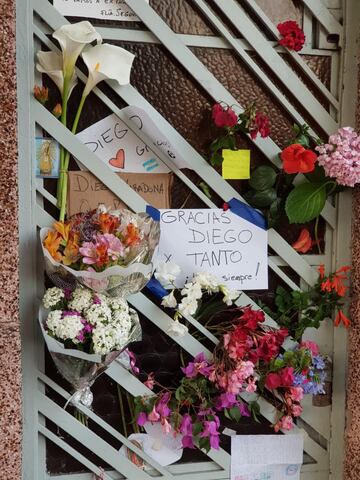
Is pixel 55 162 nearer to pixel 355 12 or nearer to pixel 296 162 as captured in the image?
pixel 296 162

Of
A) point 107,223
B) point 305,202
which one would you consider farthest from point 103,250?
point 305,202

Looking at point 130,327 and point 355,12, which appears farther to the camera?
point 355,12

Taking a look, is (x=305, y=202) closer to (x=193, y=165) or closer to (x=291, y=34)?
(x=193, y=165)

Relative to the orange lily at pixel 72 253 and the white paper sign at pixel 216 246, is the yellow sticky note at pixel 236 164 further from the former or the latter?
the orange lily at pixel 72 253

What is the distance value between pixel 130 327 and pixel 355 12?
3.07ft

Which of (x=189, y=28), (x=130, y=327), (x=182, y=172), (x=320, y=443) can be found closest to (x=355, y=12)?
(x=189, y=28)

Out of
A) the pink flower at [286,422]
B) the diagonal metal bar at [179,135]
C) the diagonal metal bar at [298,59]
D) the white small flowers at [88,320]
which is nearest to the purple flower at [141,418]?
the white small flowers at [88,320]

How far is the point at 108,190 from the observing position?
1.10m

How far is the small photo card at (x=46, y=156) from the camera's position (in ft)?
3.49

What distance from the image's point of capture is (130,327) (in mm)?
1014

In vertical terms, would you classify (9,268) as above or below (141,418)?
above

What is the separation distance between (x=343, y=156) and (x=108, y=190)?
549mm

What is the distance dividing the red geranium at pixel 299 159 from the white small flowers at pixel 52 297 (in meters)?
0.58

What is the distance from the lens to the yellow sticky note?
1.15 meters
